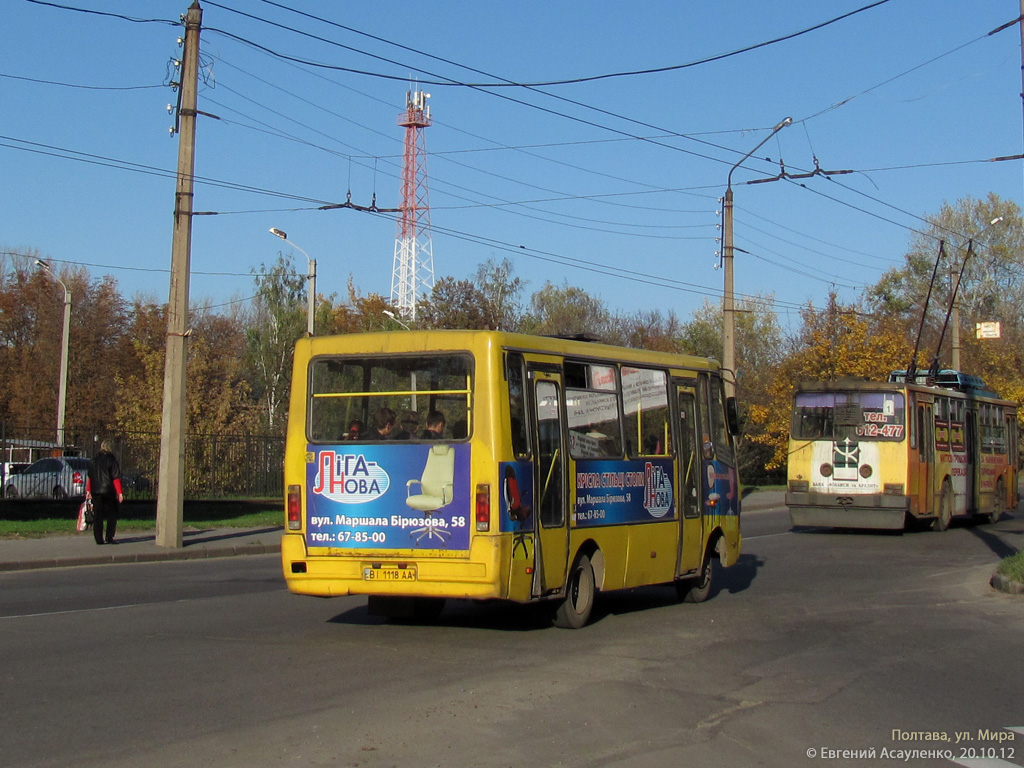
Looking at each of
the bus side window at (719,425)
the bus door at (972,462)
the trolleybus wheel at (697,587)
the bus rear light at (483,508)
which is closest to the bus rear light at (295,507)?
the bus rear light at (483,508)

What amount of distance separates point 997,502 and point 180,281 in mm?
Answer: 20833

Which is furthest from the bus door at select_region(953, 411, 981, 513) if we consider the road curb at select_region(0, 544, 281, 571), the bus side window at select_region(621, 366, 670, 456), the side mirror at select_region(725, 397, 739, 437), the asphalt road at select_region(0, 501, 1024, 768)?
the bus side window at select_region(621, 366, 670, 456)

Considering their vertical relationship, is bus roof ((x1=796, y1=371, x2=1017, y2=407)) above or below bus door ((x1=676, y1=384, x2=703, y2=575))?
above

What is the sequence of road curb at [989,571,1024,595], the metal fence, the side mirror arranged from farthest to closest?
the metal fence < road curb at [989,571,1024,595] < the side mirror

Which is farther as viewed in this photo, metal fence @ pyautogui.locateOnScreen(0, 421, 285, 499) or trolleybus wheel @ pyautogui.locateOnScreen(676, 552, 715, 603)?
metal fence @ pyautogui.locateOnScreen(0, 421, 285, 499)

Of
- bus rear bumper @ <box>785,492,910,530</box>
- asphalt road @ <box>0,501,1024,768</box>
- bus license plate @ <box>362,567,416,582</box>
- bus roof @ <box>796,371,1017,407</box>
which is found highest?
bus roof @ <box>796,371,1017,407</box>

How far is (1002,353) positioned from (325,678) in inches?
2328

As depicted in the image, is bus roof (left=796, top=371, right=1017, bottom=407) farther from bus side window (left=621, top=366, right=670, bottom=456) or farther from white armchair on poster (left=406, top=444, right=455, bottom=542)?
white armchair on poster (left=406, top=444, right=455, bottom=542)

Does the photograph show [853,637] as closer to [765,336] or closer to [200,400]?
[200,400]

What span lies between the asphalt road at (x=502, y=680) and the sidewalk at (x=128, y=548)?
360cm

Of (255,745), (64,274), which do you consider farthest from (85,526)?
(64,274)

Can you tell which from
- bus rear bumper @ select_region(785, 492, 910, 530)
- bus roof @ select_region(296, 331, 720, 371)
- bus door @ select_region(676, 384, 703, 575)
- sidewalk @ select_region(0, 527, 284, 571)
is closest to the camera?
bus roof @ select_region(296, 331, 720, 371)

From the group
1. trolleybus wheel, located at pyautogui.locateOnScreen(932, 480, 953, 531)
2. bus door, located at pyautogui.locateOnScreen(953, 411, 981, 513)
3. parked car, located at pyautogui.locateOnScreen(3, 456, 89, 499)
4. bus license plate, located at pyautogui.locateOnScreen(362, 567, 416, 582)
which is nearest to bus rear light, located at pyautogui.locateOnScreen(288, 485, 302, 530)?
bus license plate, located at pyautogui.locateOnScreen(362, 567, 416, 582)

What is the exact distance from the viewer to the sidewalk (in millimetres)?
17766
